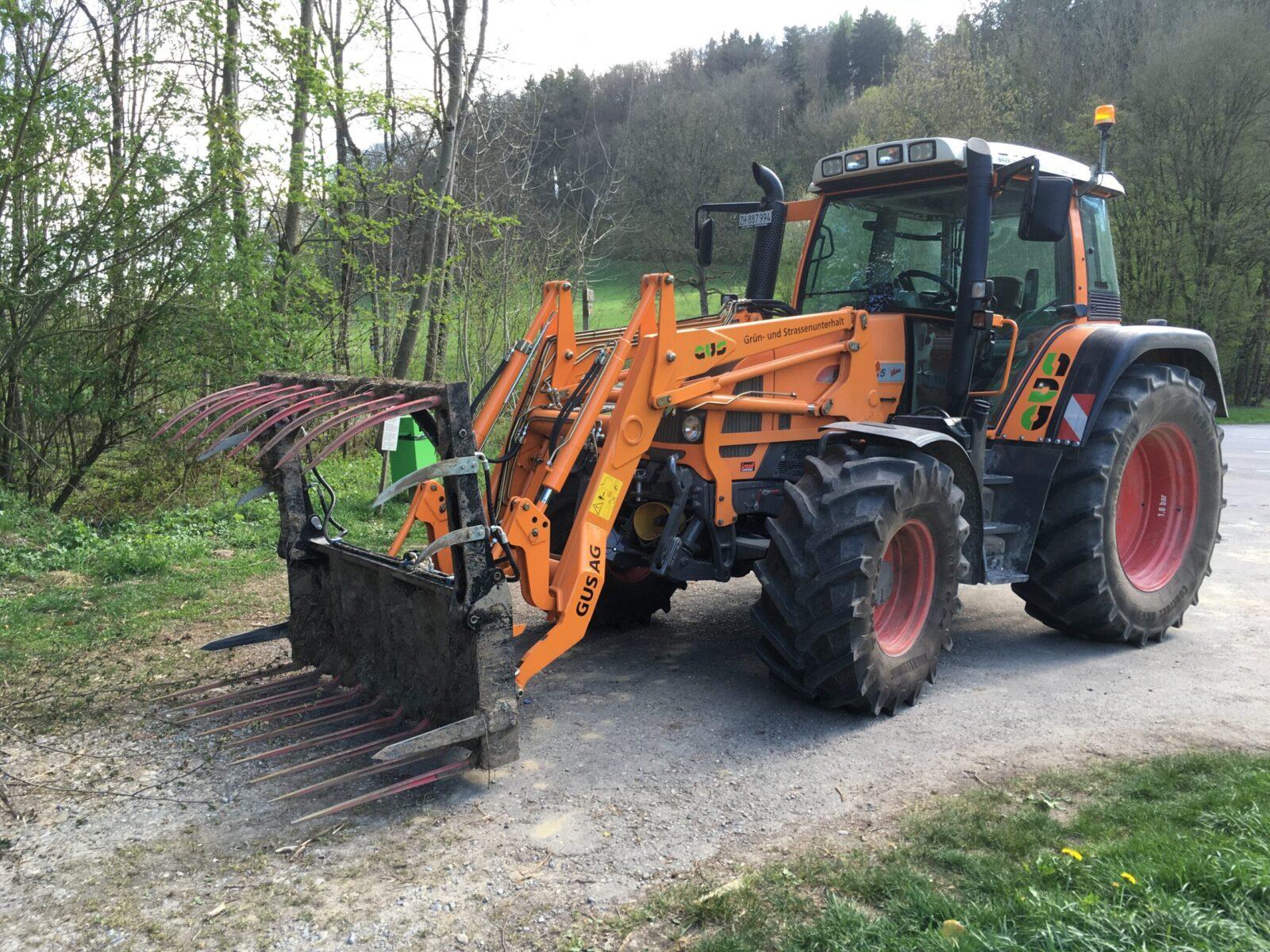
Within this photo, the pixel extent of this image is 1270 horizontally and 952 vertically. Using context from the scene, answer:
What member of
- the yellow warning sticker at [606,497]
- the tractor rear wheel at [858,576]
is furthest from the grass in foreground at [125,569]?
the tractor rear wheel at [858,576]

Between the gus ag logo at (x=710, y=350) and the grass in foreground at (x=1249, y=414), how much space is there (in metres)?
19.4

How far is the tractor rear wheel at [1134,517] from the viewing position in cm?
539

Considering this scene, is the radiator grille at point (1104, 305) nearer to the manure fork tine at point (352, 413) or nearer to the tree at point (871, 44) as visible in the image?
the manure fork tine at point (352, 413)

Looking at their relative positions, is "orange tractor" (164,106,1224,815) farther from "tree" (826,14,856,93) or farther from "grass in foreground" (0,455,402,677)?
"tree" (826,14,856,93)

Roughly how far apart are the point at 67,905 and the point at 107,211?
7130 millimetres

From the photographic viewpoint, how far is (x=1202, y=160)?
72.5 feet

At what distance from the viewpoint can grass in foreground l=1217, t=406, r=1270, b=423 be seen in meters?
20.9

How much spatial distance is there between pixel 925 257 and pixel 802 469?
150 cm

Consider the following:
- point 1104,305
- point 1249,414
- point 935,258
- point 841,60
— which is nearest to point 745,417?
point 935,258

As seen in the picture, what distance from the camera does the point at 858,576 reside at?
4.24m

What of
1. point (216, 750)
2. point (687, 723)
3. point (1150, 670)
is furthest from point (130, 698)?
point (1150, 670)

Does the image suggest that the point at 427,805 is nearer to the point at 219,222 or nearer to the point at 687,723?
the point at 687,723

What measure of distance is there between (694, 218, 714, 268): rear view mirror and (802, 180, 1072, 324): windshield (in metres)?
0.69

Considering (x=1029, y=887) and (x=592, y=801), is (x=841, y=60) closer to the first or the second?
(x=592, y=801)
